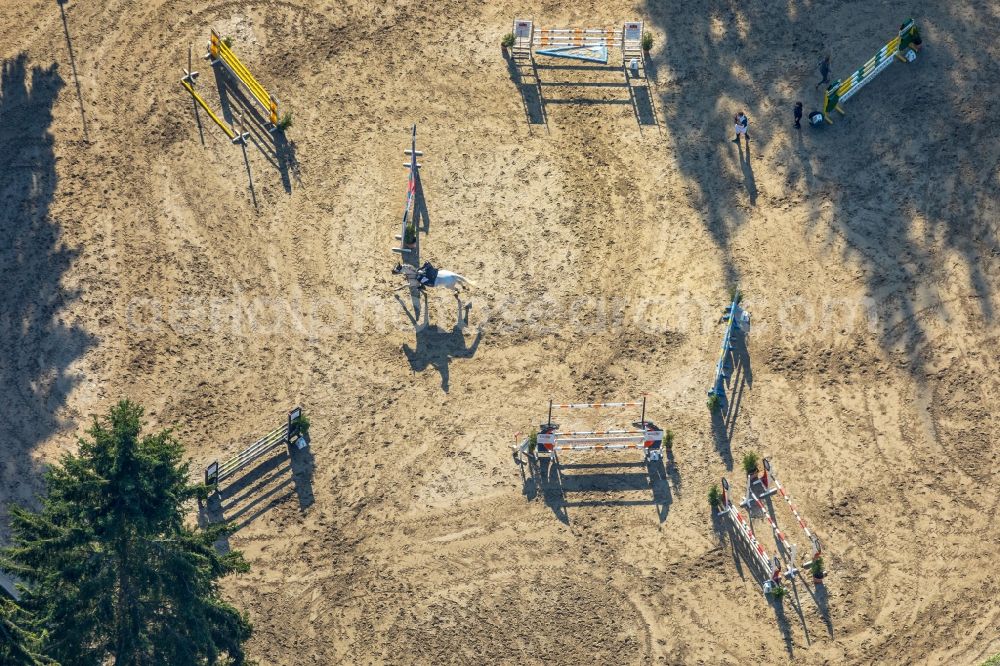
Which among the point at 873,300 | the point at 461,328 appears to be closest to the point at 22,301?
the point at 461,328

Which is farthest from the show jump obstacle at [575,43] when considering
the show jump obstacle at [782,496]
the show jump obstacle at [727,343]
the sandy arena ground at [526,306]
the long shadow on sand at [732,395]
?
the show jump obstacle at [782,496]

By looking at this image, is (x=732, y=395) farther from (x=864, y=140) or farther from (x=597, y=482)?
(x=864, y=140)

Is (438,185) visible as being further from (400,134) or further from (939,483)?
(939,483)

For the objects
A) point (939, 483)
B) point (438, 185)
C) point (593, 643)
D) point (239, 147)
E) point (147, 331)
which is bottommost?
point (593, 643)

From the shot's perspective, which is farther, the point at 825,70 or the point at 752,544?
the point at 825,70

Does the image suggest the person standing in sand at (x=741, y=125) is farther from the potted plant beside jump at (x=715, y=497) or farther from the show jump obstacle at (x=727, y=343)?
the potted plant beside jump at (x=715, y=497)

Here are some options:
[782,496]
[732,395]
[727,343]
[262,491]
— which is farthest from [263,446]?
[782,496]
